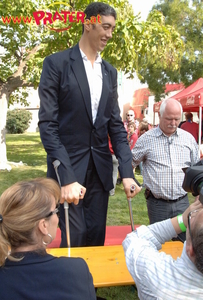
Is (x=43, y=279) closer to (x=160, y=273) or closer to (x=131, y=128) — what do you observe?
(x=160, y=273)

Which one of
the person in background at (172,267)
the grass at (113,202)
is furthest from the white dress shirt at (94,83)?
the grass at (113,202)

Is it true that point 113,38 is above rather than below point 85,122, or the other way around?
above

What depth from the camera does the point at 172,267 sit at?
47.8 inches

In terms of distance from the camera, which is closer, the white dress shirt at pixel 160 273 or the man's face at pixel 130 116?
the white dress shirt at pixel 160 273

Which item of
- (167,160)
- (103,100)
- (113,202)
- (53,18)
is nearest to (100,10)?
(103,100)

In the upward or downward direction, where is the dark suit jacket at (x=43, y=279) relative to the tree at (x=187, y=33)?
downward

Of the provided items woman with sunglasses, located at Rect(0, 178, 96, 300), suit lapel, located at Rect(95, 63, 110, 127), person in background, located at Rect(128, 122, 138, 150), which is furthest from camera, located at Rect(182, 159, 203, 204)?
person in background, located at Rect(128, 122, 138, 150)

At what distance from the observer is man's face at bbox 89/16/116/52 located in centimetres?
225

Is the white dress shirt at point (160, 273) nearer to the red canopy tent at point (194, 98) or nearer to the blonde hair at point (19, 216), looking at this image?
the blonde hair at point (19, 216)

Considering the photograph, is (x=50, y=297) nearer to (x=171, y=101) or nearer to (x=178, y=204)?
(x=178, y=204)

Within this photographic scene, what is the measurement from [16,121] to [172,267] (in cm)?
→ 2661

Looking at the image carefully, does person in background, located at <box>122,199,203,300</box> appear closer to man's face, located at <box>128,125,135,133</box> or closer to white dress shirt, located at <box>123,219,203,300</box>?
white dress shirt, located at <box>123,219,203,300</box>

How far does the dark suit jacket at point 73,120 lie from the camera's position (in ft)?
7.10

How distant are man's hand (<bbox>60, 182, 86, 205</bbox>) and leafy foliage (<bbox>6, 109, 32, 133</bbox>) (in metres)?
25.5
